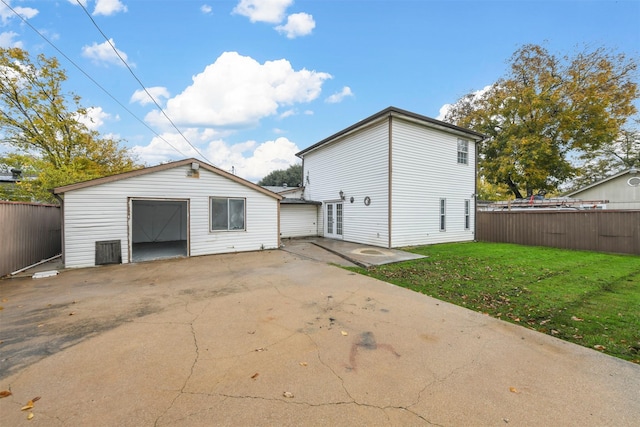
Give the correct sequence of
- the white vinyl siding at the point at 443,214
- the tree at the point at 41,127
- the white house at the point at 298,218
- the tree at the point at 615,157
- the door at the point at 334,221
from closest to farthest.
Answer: the white vinyl siding at the point at 443,214
the tree at the point at 41,127
the door at the point at 334,221
the white house at the point at 298,218
the tree at the point at 615,157

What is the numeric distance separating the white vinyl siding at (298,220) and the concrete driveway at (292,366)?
9988 millimetres

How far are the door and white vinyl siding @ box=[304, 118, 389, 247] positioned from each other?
316mm

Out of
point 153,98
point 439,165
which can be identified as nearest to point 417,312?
point 439,165

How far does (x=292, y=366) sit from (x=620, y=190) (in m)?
27.2

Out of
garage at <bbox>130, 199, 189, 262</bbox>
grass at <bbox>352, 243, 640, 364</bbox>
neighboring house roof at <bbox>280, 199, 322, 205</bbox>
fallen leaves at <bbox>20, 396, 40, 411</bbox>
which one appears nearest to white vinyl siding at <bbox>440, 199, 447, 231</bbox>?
grass at <bbox>352, 243, 640, 364</bbox>

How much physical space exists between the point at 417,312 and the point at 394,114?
837cm

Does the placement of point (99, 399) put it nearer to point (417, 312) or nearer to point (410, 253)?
point (417, 312)

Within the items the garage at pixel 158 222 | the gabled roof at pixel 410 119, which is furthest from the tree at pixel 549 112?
the garage at pixel 158 222

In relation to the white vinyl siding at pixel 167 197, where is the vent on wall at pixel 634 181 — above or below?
above

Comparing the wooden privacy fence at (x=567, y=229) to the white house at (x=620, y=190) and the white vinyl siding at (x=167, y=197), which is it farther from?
the white vinyl siding at (x=167, y=197)

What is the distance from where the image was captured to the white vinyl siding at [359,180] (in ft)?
36.0

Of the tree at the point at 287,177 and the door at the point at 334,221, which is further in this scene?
the tree at the point at 287,177

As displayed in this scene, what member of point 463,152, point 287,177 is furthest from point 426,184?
point 287,177

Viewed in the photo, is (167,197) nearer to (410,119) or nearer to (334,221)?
(334,221)
